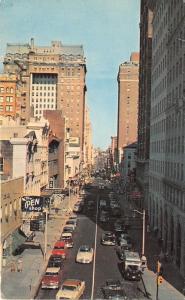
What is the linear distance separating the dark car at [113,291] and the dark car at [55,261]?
9.18 meters

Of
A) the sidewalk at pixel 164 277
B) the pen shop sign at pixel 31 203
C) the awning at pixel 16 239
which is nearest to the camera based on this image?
the sidewalk at pixel 164 277

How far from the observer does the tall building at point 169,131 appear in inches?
2222

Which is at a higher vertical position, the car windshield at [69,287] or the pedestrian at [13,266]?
the car windshield at [69,287]

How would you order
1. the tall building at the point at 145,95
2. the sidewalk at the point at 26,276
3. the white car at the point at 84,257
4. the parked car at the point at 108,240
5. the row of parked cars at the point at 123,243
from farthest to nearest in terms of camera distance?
1. the tall building at the point at 145,95
2. the parked car at the point at 108,240
3. the white car at the point at 84,257
4. the row of parked cars at the point at 123,243
5. the sidewalk at the point at 26,276

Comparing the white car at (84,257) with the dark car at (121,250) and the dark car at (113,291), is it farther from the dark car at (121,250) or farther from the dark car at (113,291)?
the dark car at (113,291)

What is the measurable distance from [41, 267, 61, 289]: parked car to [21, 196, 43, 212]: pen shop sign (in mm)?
7988

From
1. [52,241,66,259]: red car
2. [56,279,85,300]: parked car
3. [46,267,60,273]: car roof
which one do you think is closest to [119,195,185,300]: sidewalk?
[56,279,85,300]: parked car

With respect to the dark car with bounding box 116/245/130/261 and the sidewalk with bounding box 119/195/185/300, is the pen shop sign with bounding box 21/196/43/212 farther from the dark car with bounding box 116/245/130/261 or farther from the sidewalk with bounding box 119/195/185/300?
the sidewalk with bounding box 119/195/185/300

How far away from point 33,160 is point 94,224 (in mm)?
18454

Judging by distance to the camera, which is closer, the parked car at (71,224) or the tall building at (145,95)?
the parked car at (71,224)

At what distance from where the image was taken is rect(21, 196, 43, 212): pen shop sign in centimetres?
5452

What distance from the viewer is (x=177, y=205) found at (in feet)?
188

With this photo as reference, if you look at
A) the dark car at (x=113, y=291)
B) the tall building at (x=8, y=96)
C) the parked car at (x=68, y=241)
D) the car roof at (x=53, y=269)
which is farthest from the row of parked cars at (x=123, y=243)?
the tall building at (x=8, y=96)

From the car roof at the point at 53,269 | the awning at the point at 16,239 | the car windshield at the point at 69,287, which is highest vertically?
the awning at the point at 16,239
